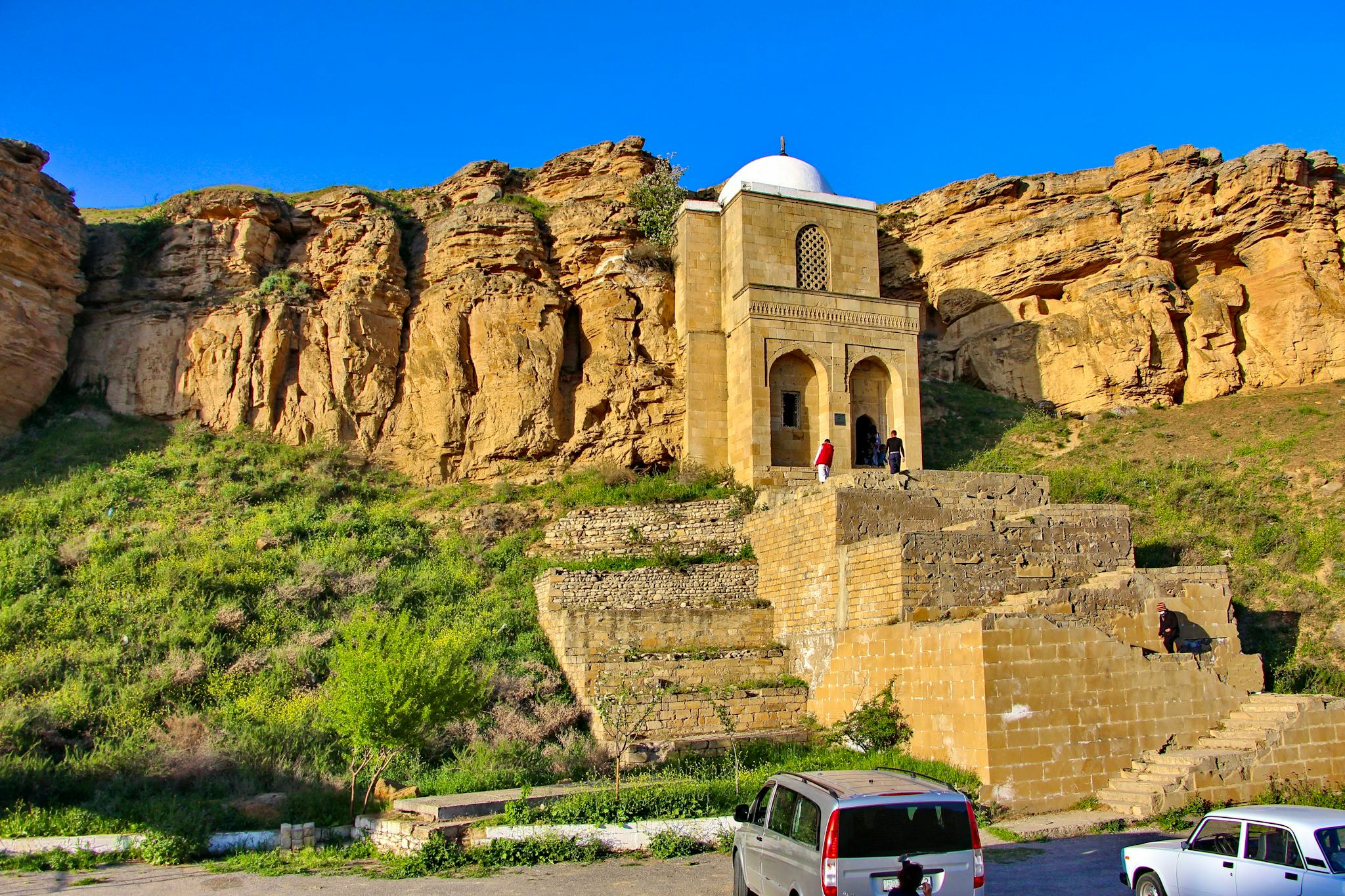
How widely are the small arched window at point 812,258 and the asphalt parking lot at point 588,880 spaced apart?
1643 cm

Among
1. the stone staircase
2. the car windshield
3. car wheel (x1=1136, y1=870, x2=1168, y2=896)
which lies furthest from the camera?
the stone staircase

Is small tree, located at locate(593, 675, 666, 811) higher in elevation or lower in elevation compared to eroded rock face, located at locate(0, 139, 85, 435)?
lower

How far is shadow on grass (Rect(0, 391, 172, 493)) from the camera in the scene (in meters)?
23.4

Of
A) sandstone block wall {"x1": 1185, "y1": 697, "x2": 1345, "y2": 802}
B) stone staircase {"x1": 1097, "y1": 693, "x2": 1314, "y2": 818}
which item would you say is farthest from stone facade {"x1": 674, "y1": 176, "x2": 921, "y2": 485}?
sandstone block wall {"x1": 1185, "y1": 697, "x2": 1345, "y2": 802}

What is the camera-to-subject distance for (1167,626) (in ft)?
46.0

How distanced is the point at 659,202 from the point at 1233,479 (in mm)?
15506

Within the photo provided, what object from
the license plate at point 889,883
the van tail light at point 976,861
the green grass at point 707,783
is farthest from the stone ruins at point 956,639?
the license plate at point 889,883

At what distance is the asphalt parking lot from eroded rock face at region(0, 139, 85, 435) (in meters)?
18.5

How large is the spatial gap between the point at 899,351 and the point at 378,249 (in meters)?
13.8

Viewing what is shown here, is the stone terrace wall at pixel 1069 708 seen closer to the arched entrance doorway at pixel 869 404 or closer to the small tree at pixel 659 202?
the arched entrance doorway at pixel 869 404

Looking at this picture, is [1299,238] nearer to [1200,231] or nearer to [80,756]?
[1200,231]

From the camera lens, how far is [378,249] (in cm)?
2716

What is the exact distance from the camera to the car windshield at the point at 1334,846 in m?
7.19

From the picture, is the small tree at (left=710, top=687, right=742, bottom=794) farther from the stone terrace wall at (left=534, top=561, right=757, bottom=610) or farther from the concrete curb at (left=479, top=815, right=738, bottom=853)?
the stone terrace wall at (left=534, top=561, right=757, bottom=610)
